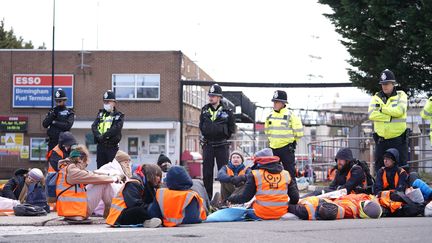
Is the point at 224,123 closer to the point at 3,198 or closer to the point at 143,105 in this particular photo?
the point at 3,198

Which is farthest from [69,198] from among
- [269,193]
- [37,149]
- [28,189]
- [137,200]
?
[37,149]

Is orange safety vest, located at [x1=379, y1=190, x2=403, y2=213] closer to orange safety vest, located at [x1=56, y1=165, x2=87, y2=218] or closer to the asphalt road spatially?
the asphalt road

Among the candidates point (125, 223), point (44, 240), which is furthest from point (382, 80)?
point (44, 240)

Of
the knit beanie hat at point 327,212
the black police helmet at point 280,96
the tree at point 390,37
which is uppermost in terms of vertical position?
the tree at point 390,37

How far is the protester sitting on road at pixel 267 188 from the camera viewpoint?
11109 millimetres

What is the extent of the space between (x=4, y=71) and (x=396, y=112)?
3617 centimetres

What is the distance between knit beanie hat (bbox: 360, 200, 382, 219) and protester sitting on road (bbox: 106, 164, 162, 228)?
3.42 metres

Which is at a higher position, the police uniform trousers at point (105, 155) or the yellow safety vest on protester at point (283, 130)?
the yellow safety vest on protester at point (283, 130)

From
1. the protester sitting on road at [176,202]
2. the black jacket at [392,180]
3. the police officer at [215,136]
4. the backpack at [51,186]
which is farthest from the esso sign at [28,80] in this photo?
the protester sitting on road at [176,202]

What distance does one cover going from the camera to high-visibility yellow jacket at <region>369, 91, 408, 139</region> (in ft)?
41.9

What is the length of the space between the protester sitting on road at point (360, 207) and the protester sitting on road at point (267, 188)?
1.03 meters

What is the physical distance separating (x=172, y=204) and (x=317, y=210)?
2.46 m

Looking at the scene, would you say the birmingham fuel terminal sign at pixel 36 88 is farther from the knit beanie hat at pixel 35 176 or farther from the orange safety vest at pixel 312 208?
the orange safety vest at pixel 312 208

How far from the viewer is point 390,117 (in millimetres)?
12883
